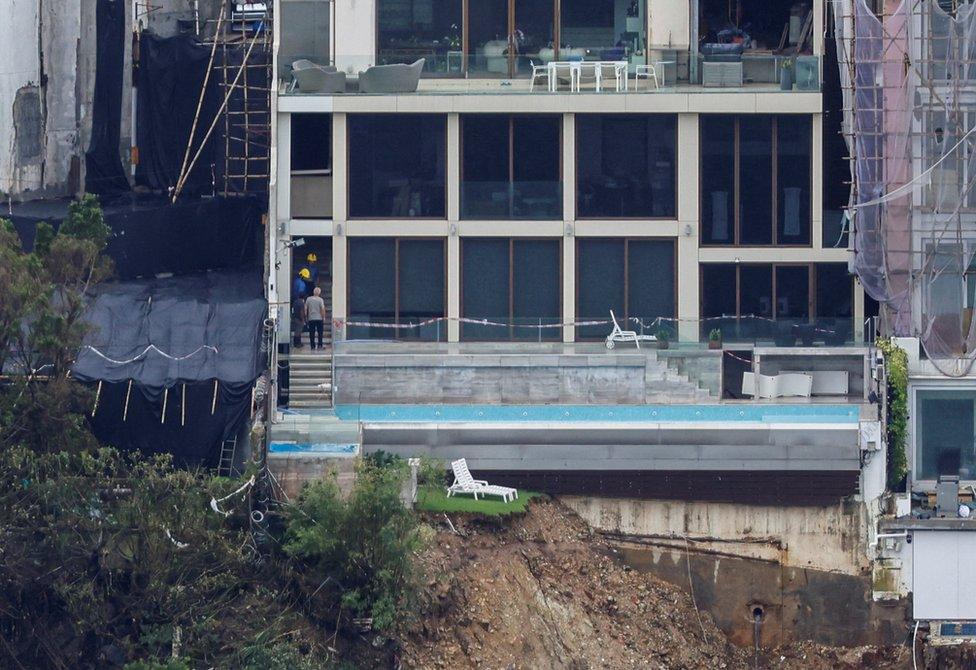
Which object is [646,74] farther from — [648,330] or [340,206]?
[340,206]

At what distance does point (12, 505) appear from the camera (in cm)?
4697

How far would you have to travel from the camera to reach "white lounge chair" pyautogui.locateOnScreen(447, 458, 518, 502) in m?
50.4

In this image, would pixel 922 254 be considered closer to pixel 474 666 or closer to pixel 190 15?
pixel 474 666

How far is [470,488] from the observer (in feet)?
165

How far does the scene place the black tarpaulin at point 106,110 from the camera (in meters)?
62.4

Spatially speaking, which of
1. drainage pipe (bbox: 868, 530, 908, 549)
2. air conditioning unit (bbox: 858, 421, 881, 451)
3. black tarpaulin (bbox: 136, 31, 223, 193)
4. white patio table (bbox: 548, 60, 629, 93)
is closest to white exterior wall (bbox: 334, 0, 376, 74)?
white patio table (bbox: 548, 60, 629, 93)

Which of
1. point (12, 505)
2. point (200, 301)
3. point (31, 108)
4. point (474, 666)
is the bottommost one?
point (474, 666)

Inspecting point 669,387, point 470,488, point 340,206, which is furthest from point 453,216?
point 470,488

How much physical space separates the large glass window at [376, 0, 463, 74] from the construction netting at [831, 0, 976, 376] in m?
9.68

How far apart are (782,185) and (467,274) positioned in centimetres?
741

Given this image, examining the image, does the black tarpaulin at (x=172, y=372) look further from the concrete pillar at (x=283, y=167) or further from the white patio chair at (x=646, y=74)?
the white patio chair at (x=646, y=74)

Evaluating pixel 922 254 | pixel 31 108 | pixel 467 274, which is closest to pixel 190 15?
pixel 31 108

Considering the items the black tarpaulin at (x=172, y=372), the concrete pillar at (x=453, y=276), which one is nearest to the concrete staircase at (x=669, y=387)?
the concrete pillar at (x=453, y=276)

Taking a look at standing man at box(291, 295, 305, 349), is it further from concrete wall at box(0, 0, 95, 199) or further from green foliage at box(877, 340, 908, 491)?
green foliage at box(877, 340, 908, 491)
